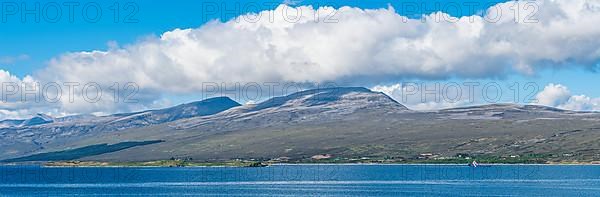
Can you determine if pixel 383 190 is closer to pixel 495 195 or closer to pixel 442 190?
pixel 442 190

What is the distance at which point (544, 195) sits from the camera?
171750 mm

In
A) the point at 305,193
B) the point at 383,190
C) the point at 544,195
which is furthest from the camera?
the point at 383,190

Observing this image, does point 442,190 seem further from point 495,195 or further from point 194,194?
point 194,194

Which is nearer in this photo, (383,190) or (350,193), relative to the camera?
(350,193)

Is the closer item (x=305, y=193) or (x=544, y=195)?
(x=544, y=195)

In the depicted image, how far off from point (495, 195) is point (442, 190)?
19.0 metres

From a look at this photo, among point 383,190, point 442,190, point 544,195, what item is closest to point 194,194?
point 383,190

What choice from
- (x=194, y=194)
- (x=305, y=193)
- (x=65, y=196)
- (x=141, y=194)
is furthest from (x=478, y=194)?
(x=65, y=196)

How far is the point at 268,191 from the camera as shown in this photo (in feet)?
632

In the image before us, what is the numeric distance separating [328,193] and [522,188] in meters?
49.1

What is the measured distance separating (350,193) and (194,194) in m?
35.4

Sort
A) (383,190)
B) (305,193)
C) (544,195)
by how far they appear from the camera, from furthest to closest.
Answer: (383,190)
(305,193)
(544,195)

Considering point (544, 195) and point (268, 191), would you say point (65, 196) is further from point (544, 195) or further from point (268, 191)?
point (544, 195)

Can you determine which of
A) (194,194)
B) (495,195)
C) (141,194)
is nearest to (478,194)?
(495,195)
